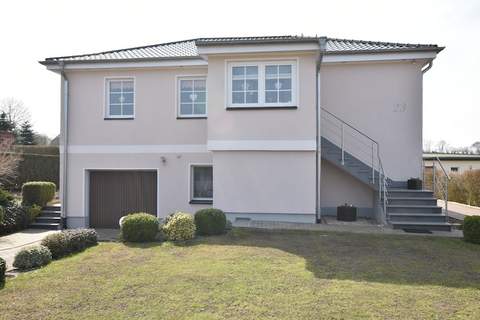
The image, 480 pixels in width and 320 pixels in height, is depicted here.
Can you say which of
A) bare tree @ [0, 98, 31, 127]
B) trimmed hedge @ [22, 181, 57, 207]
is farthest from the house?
bare tree @ [0, 98, 31, 127]

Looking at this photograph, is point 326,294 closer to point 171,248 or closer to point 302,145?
point 171,248

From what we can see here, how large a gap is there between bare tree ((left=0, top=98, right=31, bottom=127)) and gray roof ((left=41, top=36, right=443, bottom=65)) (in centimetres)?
3037

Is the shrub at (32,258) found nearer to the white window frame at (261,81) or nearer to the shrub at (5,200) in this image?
the white window frame at (261,81)

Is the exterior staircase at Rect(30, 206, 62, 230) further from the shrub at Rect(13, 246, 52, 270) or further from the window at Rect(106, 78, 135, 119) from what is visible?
the shrub at Rect(13, 246, 52, 270)

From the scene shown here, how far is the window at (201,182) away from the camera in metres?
12.9

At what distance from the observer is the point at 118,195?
1330cm

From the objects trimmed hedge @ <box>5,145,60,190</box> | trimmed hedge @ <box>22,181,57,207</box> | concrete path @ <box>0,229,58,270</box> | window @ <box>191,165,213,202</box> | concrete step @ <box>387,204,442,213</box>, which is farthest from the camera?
trimmed hedge @ <box>5,145,60,190</box>

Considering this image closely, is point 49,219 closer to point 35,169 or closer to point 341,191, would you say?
point 35,169

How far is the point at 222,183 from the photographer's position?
37.4 feet

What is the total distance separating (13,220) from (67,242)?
6.13 meters

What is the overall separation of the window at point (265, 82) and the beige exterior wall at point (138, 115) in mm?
1857

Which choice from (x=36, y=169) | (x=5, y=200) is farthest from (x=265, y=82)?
(x=36, y=169)

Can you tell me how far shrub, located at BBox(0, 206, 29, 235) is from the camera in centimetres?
1210

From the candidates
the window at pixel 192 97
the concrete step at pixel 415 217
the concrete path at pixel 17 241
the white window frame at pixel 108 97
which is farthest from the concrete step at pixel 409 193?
the concrete path at pixel 17 241
